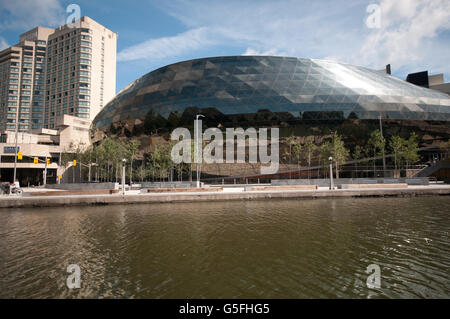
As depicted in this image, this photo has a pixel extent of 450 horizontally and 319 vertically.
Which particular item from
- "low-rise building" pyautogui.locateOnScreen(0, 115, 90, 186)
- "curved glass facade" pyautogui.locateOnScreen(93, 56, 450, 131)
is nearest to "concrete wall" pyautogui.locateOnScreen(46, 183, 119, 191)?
"curved glass facade" pyautogui.locateOnScreen(93, 56, 450, 131)

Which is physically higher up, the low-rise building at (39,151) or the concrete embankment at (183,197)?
the low-rise building at (39,151)

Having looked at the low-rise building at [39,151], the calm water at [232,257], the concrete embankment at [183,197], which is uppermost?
the low-rise building at [39,151]

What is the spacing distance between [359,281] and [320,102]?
140 ft

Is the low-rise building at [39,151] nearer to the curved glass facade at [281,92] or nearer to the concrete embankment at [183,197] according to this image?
the curved glass facade at [281,92]

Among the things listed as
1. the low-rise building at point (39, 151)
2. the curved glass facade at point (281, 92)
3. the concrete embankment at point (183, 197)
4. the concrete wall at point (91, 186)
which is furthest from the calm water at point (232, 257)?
the low-rise building at point (39, 151)

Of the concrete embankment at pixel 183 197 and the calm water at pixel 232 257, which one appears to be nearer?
the calm water at pixel 232 257

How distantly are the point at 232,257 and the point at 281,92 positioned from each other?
4154 cm

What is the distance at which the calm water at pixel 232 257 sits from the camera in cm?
547

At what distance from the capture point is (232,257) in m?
7.44

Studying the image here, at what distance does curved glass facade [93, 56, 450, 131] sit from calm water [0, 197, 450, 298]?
33.8 m

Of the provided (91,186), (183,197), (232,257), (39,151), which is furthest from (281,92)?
(39,151)

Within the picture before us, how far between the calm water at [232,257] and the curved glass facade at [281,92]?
111ft

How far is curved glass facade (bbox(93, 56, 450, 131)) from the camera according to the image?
4359 cm

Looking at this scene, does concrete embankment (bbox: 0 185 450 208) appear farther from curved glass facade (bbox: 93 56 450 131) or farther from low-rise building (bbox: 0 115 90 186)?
low-rise building (bbox: 0 115 90 186)
